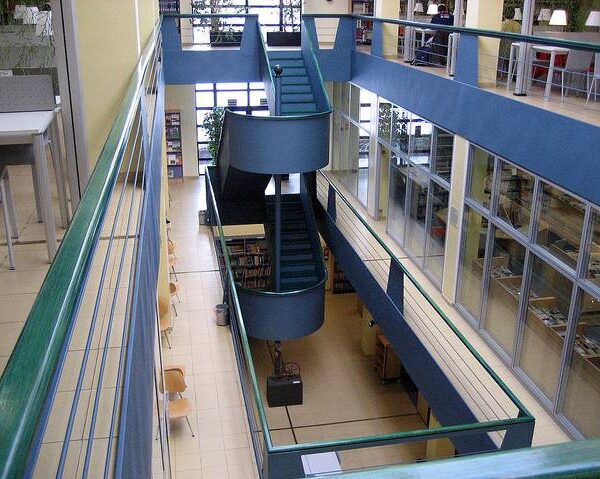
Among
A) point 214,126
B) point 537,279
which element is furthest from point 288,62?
point 537,279

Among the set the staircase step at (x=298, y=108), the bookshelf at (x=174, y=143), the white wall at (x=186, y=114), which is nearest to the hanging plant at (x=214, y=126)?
the white wall at (x=186, y=114)

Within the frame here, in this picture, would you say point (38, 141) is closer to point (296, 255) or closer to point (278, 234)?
point (278, 234)

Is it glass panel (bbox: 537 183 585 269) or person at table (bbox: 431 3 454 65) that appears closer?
glass panel (bbox: 537 183 585 269)

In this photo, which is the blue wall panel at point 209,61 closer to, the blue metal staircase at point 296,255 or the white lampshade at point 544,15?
the blue metal staircase at point 296,255

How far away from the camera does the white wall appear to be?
51.1 feet

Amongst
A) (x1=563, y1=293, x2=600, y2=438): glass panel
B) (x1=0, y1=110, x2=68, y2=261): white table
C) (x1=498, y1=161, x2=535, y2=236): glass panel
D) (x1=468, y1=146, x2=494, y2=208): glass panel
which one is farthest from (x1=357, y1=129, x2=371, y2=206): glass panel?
(x1=0, y1=110, x2=68, y2=261): white table

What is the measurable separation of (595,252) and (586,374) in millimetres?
945

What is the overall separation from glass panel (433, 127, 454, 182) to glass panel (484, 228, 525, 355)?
1.49 metres

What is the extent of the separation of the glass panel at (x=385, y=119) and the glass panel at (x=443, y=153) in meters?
1.86

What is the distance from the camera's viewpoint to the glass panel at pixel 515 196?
19.9 ft

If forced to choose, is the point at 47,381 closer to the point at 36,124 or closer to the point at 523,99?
the point at 36,124

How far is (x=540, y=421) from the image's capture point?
5395 mm

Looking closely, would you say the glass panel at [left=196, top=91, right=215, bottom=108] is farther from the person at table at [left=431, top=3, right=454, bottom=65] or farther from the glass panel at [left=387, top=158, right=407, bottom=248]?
the person at table at [left=431, top=3, right=454, bottom=65]

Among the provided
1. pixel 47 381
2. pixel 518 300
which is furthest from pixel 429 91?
pixel 47 381
